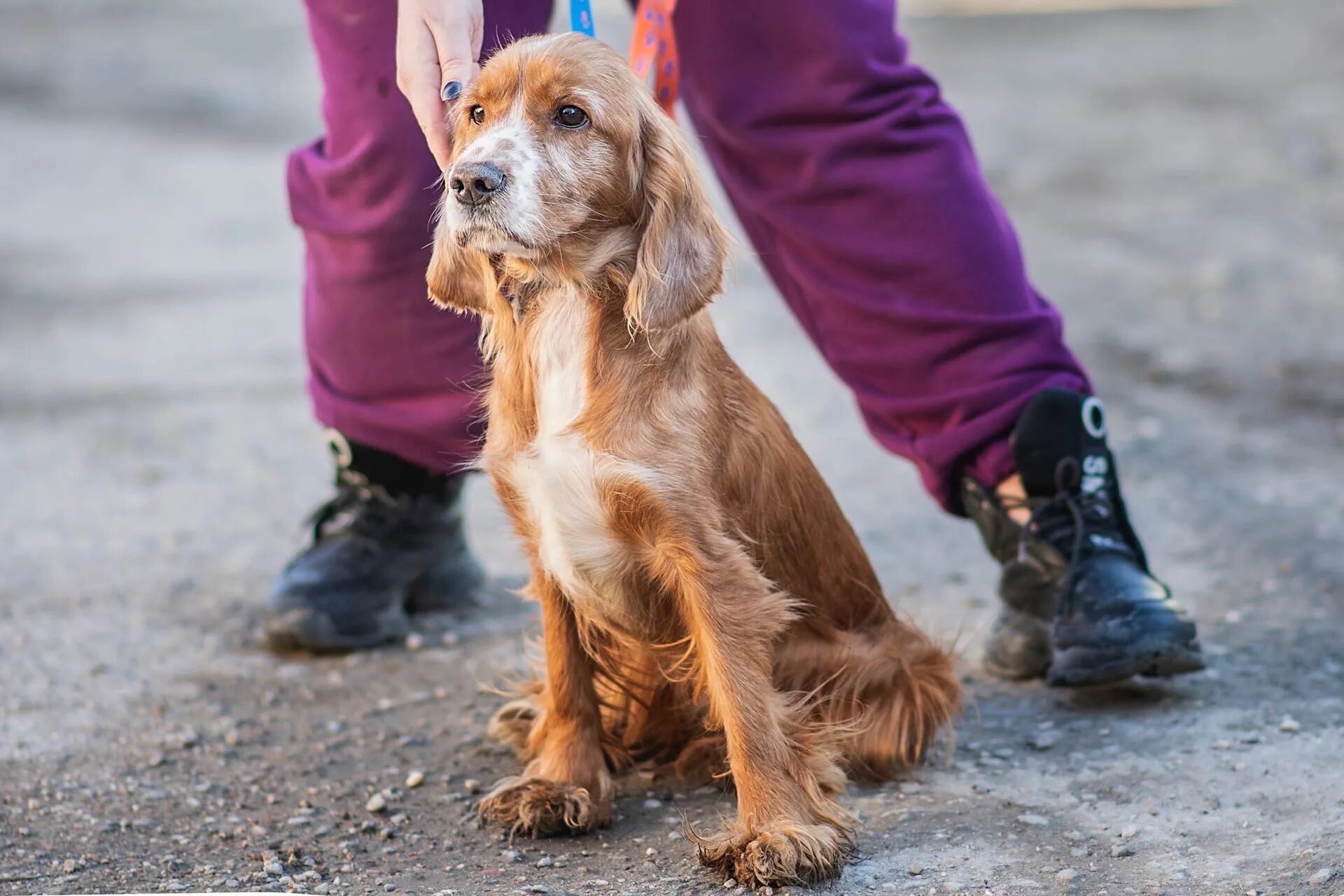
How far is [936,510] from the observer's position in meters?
4.11

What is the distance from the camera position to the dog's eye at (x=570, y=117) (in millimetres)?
2162

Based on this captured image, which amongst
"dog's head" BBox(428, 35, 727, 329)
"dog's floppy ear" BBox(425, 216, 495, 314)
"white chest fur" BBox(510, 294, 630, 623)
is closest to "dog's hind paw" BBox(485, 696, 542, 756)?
"white chest fur" BBox(510, 294, 630, 623)

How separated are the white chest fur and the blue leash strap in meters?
0.44

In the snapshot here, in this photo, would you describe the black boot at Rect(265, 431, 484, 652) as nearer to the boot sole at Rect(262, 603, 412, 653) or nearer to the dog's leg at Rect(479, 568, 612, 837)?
the boot sole at Rect(262, 603, 412, 653)

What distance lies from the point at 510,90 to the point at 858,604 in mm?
1031

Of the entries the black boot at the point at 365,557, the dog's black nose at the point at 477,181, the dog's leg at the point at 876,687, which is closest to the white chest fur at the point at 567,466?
the dog's black nose at the point at 477,181

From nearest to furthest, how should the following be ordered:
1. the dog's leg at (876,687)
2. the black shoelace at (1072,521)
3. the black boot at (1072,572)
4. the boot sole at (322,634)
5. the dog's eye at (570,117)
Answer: the dog's eye at (570,117) → the dog's leg at (876,687) → the black boot at (1072,572) → the black shoelace at (1072,521) → the boot sole at (322,634)

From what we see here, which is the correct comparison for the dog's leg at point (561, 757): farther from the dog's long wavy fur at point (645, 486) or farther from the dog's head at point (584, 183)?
the dog's head at point (584, 183)

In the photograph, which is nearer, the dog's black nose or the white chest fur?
the dog's black nose

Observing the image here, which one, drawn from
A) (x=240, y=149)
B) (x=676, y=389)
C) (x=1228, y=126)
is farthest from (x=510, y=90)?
(x=240, y=149)

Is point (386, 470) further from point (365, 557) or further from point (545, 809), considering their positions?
point (545, 809)

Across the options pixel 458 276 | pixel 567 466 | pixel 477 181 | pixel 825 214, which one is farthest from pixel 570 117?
pixel 825 214

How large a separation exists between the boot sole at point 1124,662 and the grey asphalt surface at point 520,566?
9 cm

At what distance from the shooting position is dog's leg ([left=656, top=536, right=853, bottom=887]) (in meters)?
2.18
